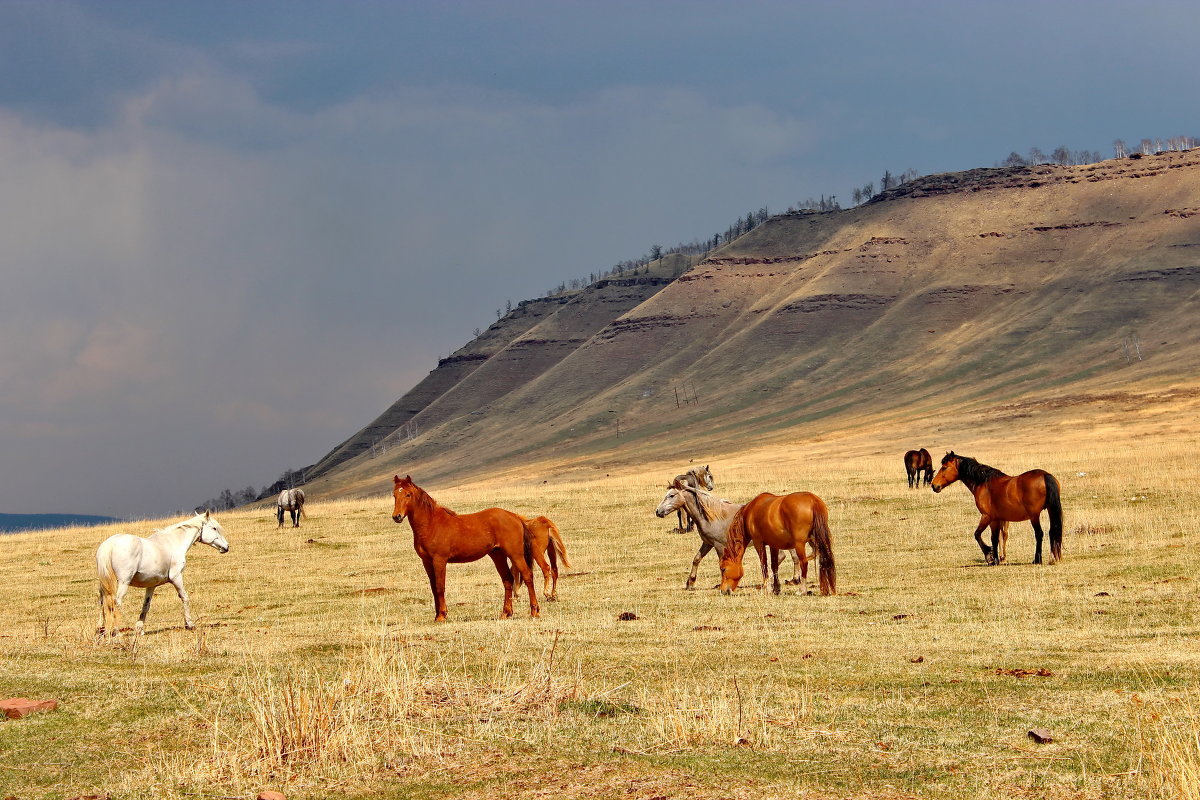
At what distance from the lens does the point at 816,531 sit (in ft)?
64.8

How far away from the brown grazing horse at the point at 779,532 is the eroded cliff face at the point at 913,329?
93161 mm

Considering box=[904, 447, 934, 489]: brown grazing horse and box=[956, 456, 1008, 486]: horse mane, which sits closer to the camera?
box=[956, 456, 1008, 486]: horse mane

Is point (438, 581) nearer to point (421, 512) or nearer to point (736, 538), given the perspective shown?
point (421, 512)

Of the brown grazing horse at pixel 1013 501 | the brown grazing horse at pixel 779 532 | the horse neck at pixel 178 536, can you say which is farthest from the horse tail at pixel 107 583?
the brown grazing horse at pixel 1013 501

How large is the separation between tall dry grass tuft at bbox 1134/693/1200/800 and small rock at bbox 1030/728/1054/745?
666 millimetres

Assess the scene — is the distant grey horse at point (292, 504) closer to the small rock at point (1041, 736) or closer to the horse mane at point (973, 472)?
the horse mane at point (973, 472)

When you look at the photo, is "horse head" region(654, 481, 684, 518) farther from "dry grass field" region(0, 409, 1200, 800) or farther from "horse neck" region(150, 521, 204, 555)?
"horse neck" region(150, 521, 204, 555)

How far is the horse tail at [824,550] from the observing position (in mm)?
19641

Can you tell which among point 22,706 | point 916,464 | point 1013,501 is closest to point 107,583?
point 22,706

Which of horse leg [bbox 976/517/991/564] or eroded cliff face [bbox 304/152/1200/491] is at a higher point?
eroded cliff face [bbox 304/152/1200/491]

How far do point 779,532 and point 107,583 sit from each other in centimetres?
1123

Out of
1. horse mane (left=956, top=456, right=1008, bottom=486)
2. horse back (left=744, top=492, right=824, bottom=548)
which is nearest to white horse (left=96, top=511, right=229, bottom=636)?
horse back (left=744, top=492, right=824, bottom=548)

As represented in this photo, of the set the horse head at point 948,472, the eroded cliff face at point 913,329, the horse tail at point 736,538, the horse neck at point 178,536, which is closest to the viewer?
the horse neck at point 178,536

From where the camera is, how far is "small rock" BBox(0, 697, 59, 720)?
1073 centimetres
